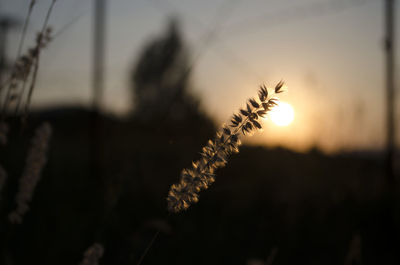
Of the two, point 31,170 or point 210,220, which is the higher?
point 210,220

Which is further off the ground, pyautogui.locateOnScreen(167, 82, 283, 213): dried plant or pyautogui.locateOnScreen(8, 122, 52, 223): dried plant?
pyautogui.locateOnScreen(167, 82, 283, 213): dried plant

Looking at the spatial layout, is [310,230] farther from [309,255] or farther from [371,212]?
[371,212]

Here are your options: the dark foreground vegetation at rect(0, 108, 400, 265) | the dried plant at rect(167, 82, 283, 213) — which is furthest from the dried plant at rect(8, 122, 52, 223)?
the dried plant at rect(167, 82, 283, 213)

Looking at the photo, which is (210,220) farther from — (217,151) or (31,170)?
(217,151)

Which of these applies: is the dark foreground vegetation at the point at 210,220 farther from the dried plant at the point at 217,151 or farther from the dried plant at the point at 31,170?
the dried plant at the point at 217,151

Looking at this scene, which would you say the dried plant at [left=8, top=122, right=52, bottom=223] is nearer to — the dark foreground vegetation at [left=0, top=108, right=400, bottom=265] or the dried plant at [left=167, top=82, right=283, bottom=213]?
the dark foreground vegetation at [left=0, top=108, right=400, bottom=265]

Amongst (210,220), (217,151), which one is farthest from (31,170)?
(210,220)

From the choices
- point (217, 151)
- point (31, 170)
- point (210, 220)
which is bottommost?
point (31, 170)

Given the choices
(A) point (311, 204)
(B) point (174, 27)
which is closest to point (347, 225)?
(A) point (311, 204)
